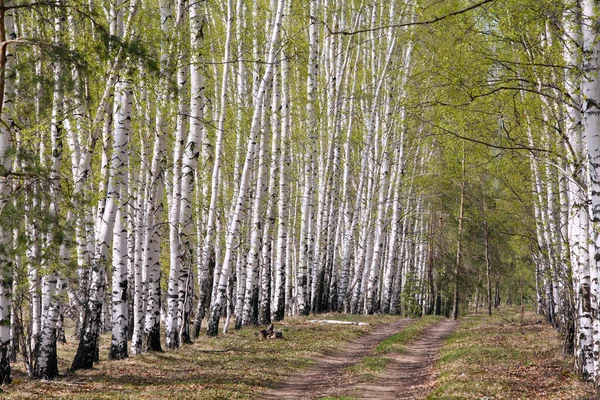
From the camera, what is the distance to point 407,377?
47.9 feet

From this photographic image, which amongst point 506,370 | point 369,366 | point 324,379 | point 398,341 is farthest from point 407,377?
point 398,341

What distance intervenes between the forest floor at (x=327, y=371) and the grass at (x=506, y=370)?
0.02m

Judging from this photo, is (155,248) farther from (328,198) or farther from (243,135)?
(328,198)

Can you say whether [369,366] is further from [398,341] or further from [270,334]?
[398,341]

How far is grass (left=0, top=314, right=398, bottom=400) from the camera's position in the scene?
452 inches

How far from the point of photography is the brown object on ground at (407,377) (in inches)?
484

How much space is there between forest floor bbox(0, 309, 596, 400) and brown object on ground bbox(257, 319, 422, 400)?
0.08 feet

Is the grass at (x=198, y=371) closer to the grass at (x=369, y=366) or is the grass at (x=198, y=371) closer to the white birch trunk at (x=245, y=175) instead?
the white birch trunk at (x=245, y=175)

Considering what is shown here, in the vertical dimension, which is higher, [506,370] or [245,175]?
[245,175]

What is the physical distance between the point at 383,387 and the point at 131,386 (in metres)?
5.01

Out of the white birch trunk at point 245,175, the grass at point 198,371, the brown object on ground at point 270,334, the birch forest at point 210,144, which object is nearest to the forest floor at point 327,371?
the grass at point 198,371

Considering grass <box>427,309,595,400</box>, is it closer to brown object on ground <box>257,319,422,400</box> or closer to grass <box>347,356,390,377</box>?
grass <box>347,356,390,377</box>

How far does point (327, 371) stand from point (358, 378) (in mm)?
1696

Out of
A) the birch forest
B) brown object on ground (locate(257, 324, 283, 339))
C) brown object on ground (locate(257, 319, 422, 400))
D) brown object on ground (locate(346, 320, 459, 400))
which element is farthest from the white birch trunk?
brown object on ground (locate(346, 320, 459, 400))
